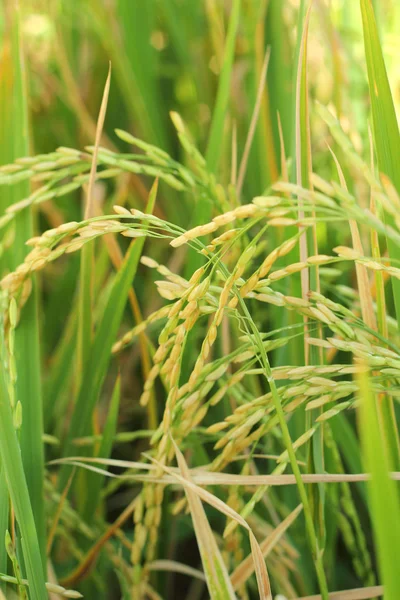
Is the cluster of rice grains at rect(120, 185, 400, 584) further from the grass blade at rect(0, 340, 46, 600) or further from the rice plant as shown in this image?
the grass blade at rect(0, 340, 46, 600)

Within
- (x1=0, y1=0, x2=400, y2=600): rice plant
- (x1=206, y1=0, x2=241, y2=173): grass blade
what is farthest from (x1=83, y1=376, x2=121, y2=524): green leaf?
(x1=206, y1=0, x2=241, y2=173): grass blade

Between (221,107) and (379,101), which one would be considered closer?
(379,101)

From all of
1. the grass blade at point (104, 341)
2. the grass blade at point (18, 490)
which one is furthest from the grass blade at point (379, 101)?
the grass blade at point (18, 490)

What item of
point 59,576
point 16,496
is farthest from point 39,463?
point 59,576

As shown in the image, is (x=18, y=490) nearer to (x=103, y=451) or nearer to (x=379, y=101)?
(x=103, y=451)

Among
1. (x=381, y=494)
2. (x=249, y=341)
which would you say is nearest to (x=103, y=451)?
(x=249, y=341)

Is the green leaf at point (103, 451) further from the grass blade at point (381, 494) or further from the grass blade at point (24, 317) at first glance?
the grass blade at point (381, 494)

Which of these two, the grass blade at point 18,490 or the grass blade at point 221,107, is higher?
the grass blade at point 221,107

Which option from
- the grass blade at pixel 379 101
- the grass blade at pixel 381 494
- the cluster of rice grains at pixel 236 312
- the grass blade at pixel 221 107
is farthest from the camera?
the grass blade at pixel 221 107

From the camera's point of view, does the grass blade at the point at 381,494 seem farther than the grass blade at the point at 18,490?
No
